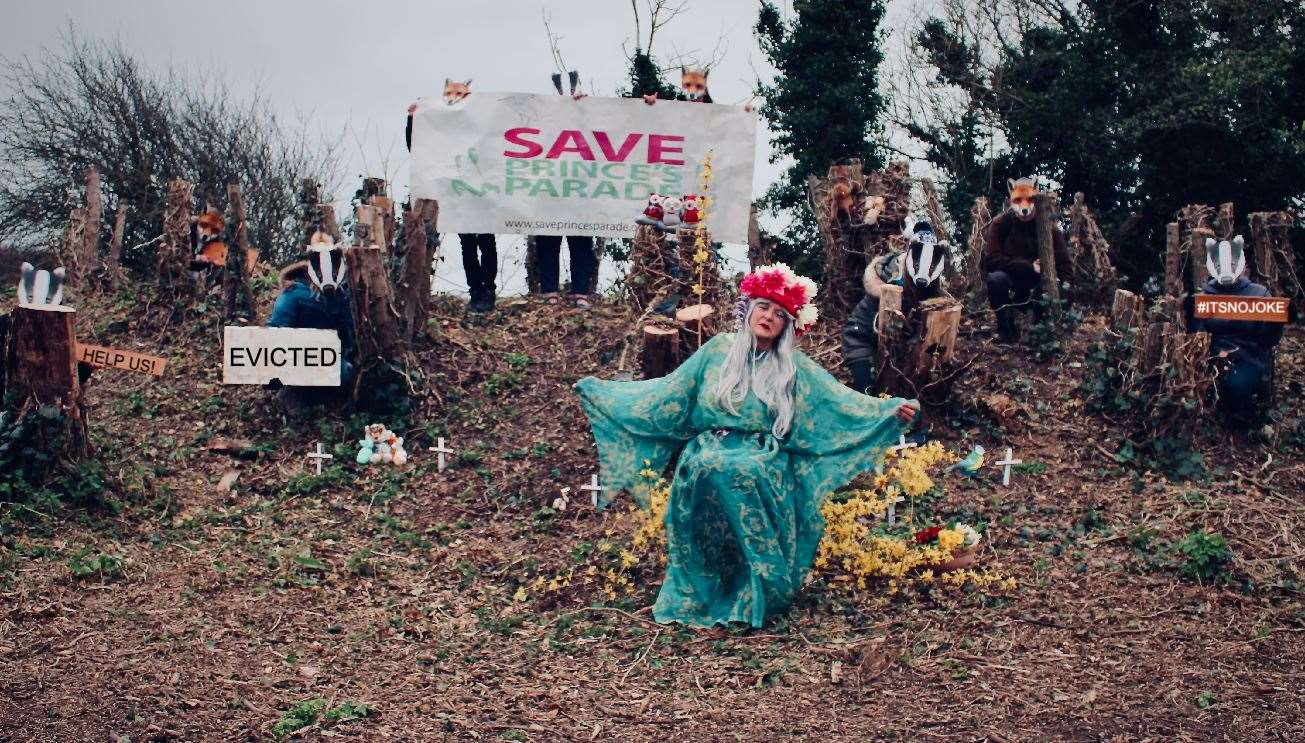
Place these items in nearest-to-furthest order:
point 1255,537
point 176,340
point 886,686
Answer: point 886,686, point 1255,537, point 176,340

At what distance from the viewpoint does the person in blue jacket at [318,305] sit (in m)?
9.95

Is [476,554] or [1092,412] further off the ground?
[1092,412]

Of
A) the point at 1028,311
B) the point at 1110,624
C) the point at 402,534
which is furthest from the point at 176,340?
the point at 1110,624

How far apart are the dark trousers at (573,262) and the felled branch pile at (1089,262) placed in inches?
164

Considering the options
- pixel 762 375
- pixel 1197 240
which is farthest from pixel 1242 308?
pixel 762 375

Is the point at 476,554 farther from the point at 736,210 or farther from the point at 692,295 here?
the point at 736,210

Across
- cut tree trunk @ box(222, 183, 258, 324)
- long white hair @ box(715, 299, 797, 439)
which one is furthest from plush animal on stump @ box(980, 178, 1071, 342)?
cut tree trunk @ box(222, 183, 258, 324)

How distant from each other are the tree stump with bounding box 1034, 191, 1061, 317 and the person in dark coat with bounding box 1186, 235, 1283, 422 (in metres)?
1.41

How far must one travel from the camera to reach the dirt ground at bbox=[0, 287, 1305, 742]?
6.07m

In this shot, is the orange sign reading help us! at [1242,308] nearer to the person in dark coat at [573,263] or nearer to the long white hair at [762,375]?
the long white hair at [762,375]

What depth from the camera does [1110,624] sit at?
7055mm

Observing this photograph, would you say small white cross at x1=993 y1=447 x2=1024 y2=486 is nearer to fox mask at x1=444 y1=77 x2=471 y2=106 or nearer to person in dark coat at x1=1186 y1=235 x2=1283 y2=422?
person in dark coat at x1=1186 y1=235 x2=1283 y2=422

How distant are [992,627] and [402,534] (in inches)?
Answer: 145

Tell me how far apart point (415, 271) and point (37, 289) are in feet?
9.42
